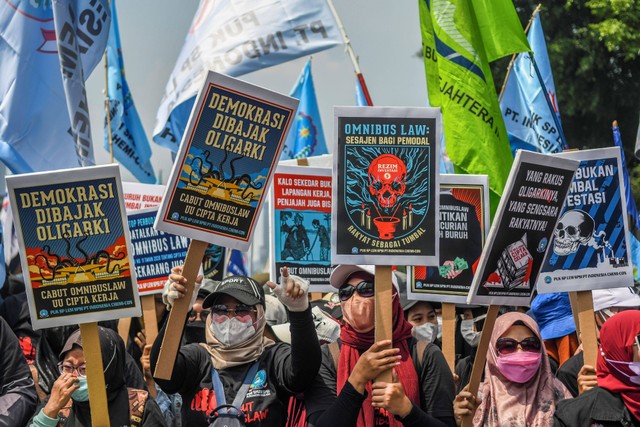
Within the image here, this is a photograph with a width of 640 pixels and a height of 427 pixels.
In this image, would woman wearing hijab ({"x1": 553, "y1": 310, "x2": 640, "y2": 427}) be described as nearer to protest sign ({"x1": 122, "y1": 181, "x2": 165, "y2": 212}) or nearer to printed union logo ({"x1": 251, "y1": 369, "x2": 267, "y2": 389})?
printed union logo ({"x1": 251, "y1": 369, "x2": 267, "y2": 389})

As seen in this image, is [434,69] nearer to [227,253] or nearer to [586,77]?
[227,253]

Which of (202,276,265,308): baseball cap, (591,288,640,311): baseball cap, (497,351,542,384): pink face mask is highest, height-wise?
(202,276,265,308): baseball cap

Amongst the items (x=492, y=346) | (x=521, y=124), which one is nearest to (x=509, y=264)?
(x=492, y=346)

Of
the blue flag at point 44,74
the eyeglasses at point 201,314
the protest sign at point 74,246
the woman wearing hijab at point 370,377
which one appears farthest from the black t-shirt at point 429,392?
the blue flag at point 44,74

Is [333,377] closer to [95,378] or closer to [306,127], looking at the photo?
[95,378]

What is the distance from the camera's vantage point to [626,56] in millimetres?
20641

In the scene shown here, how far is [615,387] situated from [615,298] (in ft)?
6.39

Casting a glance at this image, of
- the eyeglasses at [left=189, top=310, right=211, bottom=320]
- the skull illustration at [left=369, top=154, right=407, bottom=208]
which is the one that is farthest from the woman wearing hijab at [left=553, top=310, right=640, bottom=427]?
the eyeglasses at [left=189, top=310, right=211, bottom=320]

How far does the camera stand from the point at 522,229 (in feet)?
18.0

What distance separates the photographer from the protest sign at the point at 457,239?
6977 millimetres

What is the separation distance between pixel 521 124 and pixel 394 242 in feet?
22.5

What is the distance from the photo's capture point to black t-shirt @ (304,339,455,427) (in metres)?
5.15

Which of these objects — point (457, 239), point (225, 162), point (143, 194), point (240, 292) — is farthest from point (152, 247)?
point (225, 162)

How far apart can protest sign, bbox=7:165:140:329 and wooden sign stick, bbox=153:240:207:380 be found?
0.23m
